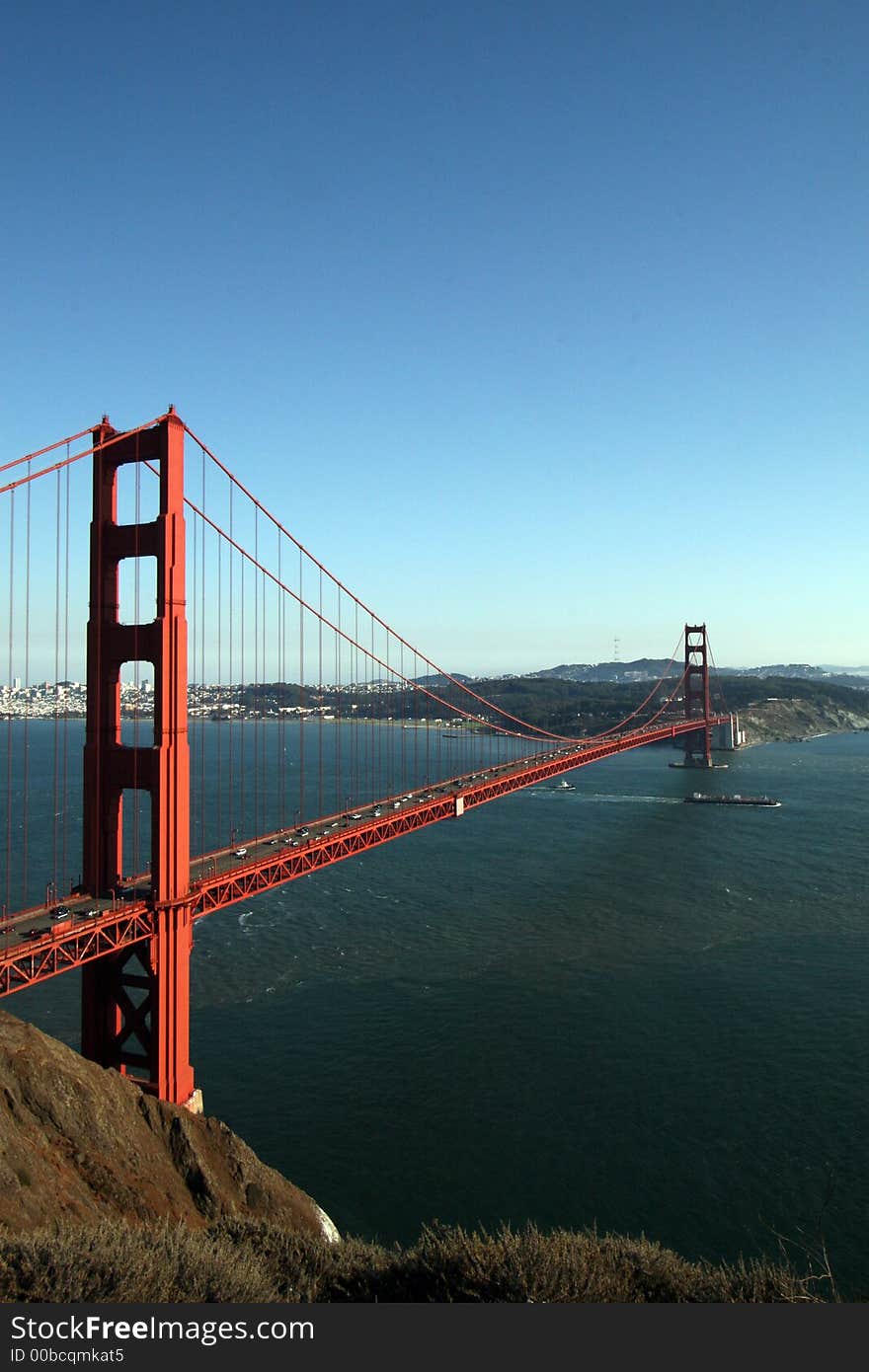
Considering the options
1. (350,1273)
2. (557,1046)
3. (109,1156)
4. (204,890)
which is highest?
(204,890)

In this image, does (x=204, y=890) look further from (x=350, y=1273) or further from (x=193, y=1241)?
(x=350, y=1273)

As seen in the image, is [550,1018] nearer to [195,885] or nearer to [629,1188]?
[629,1188]

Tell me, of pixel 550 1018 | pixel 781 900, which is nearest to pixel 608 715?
pixel 781 900

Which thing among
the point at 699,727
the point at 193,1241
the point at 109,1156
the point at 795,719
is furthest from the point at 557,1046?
the point at 795,719

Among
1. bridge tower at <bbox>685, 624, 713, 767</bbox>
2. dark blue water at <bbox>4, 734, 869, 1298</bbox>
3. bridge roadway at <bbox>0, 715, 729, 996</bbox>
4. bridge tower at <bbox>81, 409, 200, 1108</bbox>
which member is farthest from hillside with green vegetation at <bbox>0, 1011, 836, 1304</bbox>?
bridge tower at <bbox>685, 624, 713, 767</bbox>

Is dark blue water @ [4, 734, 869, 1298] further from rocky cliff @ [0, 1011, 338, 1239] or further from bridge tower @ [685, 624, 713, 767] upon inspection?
bridge tower @ [685, 624, 713, 767]

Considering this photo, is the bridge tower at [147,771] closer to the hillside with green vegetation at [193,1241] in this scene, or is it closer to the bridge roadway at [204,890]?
the bridge roadway at [204,890]
